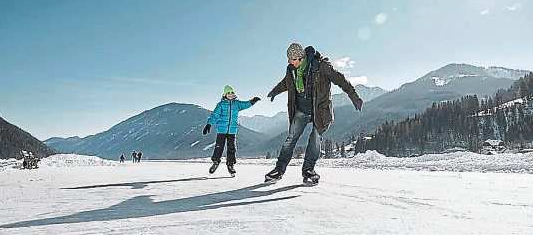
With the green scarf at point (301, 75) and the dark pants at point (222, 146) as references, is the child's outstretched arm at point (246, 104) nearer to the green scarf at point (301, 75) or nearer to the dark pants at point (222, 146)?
the dark pants at point (222, 146)

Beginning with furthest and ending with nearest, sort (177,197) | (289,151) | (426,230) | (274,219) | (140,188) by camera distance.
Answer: (289,151) → (140,188) → (177,197) → (274,219) → (426,230)

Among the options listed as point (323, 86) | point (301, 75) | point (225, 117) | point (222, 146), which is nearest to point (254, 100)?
point (225, 117)

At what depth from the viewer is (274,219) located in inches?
121

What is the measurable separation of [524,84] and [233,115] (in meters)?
200

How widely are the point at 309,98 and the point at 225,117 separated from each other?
269cm

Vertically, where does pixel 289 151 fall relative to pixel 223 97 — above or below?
below

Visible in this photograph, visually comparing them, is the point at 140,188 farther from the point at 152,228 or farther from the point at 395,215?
the point at 395,215

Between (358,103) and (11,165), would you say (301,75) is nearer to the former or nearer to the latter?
(358,103)

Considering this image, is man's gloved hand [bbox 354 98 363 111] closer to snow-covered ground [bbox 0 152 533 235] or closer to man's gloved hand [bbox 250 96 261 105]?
snow-covered ground [bbox 0 152 533 235]

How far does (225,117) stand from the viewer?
27.9 feet

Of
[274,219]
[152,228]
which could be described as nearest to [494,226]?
[274,219]

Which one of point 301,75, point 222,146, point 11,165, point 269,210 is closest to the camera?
point 269,210

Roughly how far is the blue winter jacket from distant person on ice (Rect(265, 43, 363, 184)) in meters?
2.29

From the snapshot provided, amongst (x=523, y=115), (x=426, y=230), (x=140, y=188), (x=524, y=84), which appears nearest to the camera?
(x=426, y=230)
